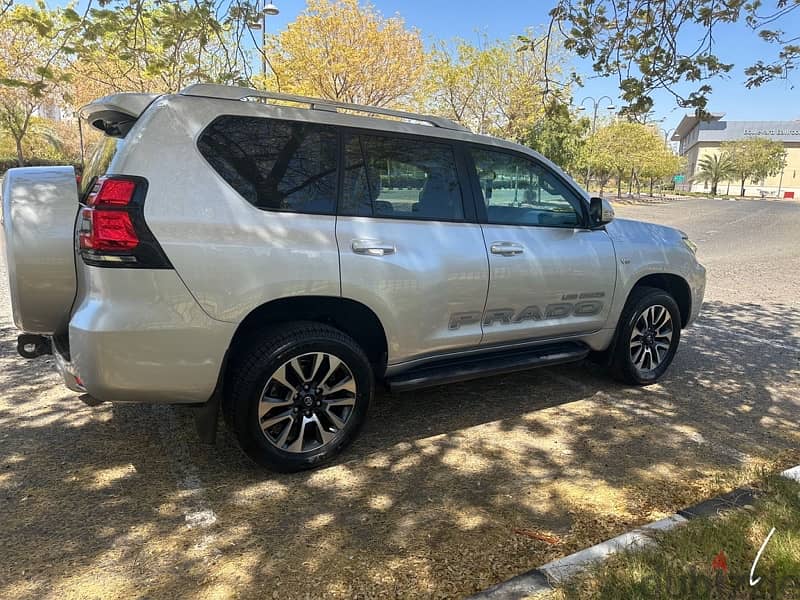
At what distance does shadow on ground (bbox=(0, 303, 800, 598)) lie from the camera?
2.46 m

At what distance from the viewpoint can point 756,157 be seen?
269 feet

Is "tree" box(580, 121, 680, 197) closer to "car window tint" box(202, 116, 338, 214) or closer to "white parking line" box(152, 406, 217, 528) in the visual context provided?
"car window tint" box(202, 116, 338, 214)

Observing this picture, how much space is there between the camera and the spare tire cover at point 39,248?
2.93 m

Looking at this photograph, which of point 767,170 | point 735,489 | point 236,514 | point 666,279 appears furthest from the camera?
point 767,170

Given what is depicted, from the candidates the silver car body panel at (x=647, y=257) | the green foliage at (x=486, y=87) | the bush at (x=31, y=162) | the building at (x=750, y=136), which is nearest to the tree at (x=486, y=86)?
the green foliage at (x=486, y=87)

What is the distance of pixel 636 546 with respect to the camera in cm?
255

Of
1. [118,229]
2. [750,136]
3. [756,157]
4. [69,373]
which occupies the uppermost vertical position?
[750,136]

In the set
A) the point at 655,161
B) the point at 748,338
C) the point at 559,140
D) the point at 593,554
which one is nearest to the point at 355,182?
the point at 593,554

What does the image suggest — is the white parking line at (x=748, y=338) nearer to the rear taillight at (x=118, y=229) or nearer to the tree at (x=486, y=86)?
the rear taillight at (x=118, y=229)

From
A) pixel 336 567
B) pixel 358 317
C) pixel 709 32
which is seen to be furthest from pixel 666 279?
pixel 336 567

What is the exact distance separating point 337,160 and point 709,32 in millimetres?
3907

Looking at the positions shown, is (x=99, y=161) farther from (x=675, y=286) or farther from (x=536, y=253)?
(x=675, y=286)

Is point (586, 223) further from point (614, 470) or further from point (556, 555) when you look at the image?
point (556, 555)

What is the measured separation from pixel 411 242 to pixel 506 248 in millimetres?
728
